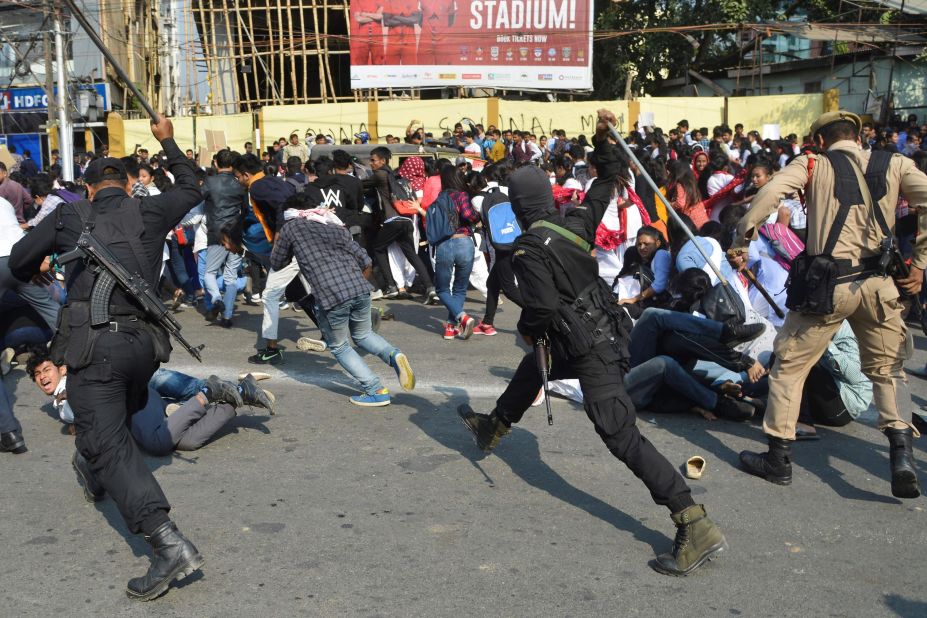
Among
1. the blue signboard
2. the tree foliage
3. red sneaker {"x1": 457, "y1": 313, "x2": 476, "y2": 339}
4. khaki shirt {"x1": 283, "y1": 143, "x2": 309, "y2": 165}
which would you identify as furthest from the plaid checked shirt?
the blue signboard

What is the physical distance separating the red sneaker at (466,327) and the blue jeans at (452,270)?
89mm

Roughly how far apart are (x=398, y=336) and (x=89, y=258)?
17.5 feet

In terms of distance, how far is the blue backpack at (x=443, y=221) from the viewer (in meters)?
9.30

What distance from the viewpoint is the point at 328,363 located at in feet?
26.7

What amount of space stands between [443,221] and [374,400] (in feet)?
9.97

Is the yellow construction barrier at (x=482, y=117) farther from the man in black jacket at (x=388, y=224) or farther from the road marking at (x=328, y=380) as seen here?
the road marking at (x=328, y=380)

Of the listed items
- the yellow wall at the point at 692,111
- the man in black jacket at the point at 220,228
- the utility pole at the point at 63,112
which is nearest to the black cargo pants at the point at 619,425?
the man in black jacket at the point at 220,228

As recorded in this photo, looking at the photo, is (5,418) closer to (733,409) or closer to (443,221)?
(733,409)

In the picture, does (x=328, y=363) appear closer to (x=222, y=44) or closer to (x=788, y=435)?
(x=788, y=435)

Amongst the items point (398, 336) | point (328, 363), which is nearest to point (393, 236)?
point (398, 336)

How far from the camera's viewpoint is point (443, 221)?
9320 millimetres

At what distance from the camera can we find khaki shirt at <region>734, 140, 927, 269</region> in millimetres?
4801

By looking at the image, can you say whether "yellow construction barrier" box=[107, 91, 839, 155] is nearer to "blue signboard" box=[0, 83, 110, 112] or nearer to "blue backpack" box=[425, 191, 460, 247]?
"blue signboard" box=[0, 83, 110, 112]

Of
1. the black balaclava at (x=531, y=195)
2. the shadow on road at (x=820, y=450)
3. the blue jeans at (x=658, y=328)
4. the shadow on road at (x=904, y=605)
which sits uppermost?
the black balaclava at (x=531, y=195)
